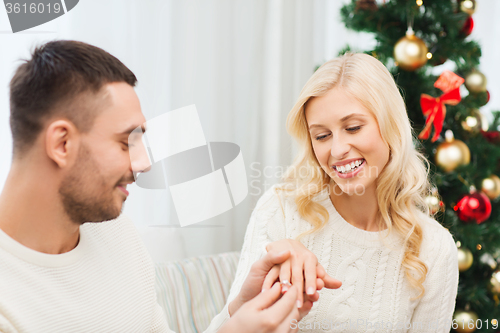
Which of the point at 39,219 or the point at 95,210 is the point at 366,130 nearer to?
the point at 95,210

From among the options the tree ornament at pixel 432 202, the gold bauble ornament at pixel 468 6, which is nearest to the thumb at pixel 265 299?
the tree ornament at pixel 432 202

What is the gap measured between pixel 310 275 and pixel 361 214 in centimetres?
51

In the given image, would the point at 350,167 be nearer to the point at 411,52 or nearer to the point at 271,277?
the point at 271,277

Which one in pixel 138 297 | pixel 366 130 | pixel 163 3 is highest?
pixel 163 3

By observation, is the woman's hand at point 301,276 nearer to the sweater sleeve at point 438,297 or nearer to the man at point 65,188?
the man at point 65,188

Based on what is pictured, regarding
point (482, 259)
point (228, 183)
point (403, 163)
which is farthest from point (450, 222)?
point (228, 183)

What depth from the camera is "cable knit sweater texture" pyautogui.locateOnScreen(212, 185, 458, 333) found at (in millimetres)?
1350

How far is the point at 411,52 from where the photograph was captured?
1649 mm

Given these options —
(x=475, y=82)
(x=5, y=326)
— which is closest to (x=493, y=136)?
(x=475, y=82)

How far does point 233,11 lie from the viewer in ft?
7.07

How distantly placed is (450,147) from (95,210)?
144 cm

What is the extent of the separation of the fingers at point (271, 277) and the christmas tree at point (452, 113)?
879 millimetres

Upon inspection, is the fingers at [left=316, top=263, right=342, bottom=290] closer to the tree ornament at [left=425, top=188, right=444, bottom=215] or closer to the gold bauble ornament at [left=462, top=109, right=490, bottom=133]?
the tree ornament at [left=425, top=188, right=444, bottom=215]

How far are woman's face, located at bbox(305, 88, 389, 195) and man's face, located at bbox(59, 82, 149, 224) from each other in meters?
0.64
